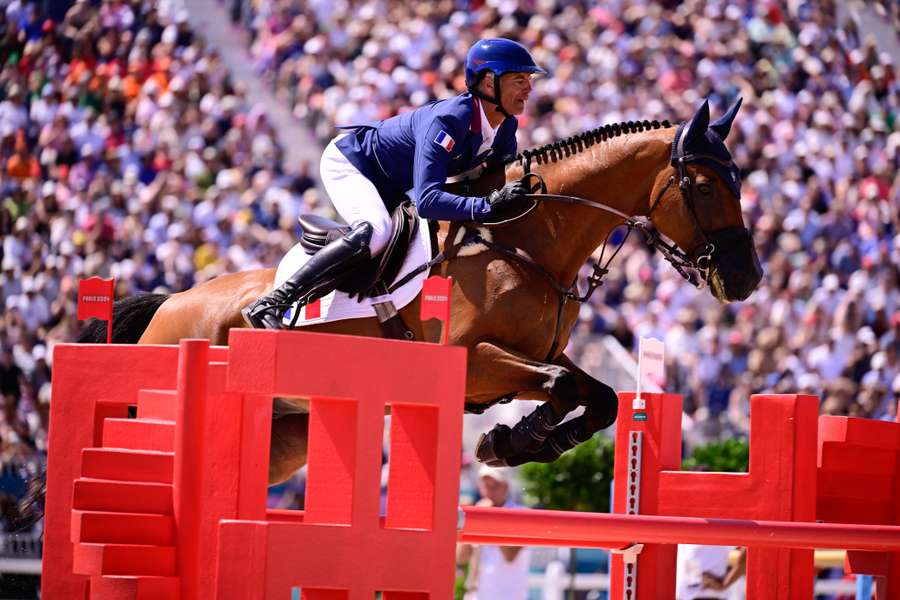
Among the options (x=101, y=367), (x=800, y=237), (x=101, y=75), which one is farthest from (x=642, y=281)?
(x=101, y=367)

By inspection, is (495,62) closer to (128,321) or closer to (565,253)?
(565,253)

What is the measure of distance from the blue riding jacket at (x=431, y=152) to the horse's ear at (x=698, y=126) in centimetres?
70

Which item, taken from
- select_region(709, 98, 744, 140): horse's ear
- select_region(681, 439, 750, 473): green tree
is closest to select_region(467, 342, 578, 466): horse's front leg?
select_region(709, 98, 744, 140): horse's ear

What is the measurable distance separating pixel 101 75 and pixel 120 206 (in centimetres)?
242

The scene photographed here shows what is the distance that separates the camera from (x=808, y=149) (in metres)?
13.0

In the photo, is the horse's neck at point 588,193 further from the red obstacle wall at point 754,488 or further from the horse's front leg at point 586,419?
the red obstacle wall at point 754,488

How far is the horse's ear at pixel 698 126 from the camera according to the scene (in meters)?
5.27

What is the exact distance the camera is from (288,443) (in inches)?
233

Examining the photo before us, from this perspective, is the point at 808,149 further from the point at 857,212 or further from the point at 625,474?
the point at 625,474

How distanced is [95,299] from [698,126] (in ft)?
7.57

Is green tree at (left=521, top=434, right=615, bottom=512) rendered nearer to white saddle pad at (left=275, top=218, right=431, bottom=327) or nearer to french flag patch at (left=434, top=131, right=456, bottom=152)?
white saddle pad at (left=275, top=218, right=431, bottom=327)

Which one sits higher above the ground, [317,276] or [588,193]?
[588,193]

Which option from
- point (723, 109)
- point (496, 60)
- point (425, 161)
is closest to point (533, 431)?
point (425, 161)

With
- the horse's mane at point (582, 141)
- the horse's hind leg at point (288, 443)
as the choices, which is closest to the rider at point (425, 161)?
the horse's mane at point (582, 141)
